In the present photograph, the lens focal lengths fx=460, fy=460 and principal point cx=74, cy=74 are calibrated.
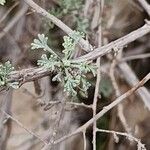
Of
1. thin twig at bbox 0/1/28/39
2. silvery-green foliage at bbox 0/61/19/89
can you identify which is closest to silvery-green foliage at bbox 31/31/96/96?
silvery-green foliage at bbox 0/61/19/89

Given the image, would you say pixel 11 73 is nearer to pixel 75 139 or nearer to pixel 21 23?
pixel 21 23

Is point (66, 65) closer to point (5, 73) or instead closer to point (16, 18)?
point (5, 73)

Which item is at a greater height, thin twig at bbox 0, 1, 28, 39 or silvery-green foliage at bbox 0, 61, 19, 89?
thin twig at bbox 0, 1, 28, 39

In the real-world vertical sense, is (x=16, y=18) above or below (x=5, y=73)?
above

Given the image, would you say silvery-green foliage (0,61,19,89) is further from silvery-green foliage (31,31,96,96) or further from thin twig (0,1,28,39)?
thin twig (0,1,28,39)

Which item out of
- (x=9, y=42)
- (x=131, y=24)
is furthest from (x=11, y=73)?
(x=131, y=24)

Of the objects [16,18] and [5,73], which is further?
[16,18]

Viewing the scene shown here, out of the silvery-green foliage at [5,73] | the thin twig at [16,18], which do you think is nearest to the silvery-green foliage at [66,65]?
the silvery-green foliage at [5,73]

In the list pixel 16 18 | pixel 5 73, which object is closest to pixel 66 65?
pixel 5 73

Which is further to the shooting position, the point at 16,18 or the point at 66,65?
the point at 16,18

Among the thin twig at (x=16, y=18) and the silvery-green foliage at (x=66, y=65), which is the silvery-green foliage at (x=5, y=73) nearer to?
the silvery-green foliage at (x=66, y=65)

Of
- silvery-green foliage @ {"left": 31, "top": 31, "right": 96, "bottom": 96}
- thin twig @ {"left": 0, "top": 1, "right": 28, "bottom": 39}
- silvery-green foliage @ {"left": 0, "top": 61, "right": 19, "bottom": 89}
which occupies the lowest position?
silvery-green foliage @ {"left": 31, "top": 31, "right": 96, "bottom": 96}
